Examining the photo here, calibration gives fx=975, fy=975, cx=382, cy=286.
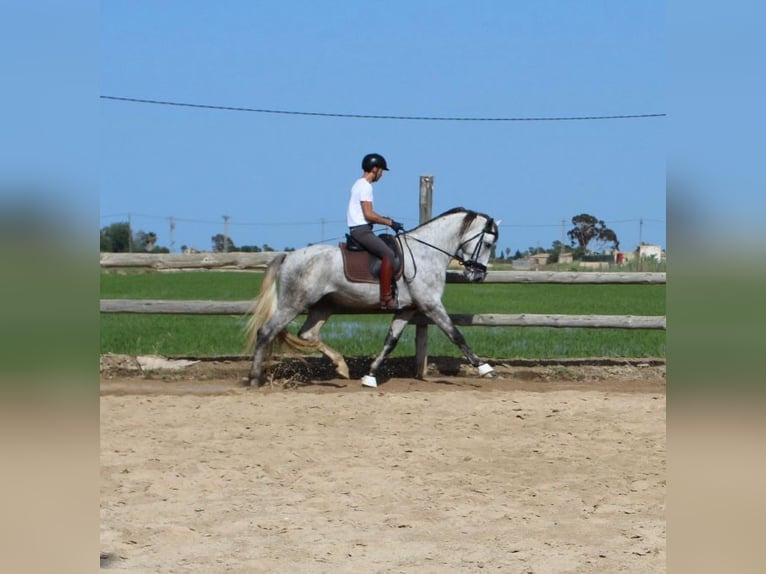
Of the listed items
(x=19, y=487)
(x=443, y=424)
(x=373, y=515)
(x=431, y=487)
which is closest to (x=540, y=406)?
(x=443, y=424)

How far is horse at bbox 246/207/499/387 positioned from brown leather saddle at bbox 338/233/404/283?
60 millimetres

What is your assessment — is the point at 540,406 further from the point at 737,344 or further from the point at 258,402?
the point at 737,344

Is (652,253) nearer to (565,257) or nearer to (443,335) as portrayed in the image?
(443,335)

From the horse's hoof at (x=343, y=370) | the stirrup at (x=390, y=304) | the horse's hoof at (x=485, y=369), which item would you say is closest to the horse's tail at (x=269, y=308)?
the horse's hoof at (x=343, y=370)

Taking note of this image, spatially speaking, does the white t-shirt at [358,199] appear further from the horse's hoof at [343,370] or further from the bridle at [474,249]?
the horse's hoof at [343,370]

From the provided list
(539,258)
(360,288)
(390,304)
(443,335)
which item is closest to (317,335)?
(360,288)

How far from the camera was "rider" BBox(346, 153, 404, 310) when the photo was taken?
9.27 meters

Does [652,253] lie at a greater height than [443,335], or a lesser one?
greater

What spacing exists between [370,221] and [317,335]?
1.36 m

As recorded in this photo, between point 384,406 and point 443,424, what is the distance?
3.11 feet

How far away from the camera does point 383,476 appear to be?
5.84m

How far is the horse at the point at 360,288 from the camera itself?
9.63 metres

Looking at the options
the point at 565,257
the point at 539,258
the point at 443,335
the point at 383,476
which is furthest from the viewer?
the point at 539,258

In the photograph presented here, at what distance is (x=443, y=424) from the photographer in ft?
25.1
